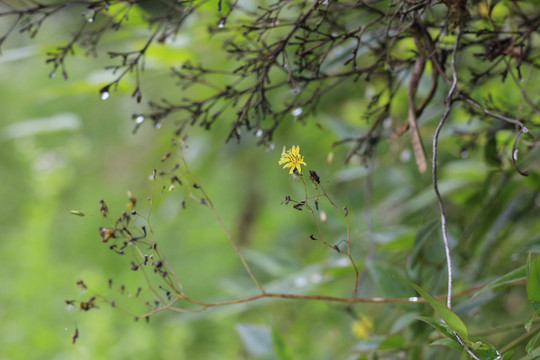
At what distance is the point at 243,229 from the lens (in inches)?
55.0

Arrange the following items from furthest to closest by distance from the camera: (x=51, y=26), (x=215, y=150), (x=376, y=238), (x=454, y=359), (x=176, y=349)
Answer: (x=51, y=26) < (x=176, y=349) < (x=215, y=150) < (x=376, y=238) < (x=454, y=359)

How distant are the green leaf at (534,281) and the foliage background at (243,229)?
0.26ft

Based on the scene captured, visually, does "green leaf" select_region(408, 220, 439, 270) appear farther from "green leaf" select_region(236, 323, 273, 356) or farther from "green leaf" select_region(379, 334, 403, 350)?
"green leaf" select_region(236, 323, 273, 356)

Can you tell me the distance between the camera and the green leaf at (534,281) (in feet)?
0.73

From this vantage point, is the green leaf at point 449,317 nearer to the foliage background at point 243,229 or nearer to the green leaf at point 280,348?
the foliage background at point 243,229

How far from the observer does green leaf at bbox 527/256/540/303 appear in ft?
0.73

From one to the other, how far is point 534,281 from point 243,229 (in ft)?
3.89

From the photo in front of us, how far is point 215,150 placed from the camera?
684mm

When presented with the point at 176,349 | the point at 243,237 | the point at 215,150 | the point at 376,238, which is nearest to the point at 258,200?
the point at 243,237

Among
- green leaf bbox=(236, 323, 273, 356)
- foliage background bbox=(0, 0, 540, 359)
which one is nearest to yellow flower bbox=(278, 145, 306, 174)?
foliage background bbox=(0, 0, 540, 359)

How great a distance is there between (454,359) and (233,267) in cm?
93

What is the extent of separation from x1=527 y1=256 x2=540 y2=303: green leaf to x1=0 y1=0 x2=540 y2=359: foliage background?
0.08 m

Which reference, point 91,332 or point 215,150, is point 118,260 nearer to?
point 91,332

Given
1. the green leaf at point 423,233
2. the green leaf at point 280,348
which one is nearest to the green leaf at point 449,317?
the green leaf at point 423,233
